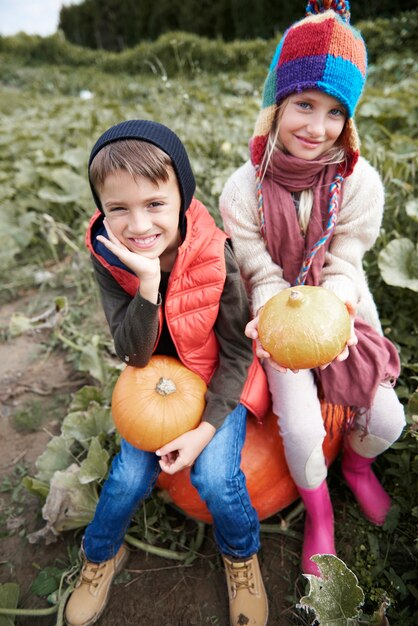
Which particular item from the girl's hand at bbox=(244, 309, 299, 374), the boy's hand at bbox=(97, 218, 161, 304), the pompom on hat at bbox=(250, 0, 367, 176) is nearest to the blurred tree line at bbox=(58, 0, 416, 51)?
the pompom on hat at bbox=(250, 0, 367, 176)

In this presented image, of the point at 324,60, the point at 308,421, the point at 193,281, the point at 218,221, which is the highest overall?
the point at 324,60

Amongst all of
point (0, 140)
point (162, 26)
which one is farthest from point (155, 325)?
point (162, 26)

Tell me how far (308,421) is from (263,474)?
0.28 metres

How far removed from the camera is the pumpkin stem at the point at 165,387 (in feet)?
4.66

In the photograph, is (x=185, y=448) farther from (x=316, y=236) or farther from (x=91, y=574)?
(x=316, y=236)

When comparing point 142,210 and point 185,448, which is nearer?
point 142,210

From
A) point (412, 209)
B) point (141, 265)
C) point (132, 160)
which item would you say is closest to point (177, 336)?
point (141, 265)

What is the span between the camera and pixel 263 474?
5.19ft

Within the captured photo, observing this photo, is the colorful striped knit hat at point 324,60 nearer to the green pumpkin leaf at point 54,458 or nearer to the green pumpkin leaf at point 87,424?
the green pumpkin leaf at point 87,424

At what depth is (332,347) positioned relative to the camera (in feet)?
4.03

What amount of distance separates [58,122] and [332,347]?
5737 mm

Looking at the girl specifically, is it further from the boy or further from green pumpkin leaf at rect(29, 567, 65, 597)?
green pumpkin leaf at rect(29, 567, 65, 597)

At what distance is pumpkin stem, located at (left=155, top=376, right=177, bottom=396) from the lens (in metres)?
1.42

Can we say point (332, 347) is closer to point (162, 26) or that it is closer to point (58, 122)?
point (58, 122)
